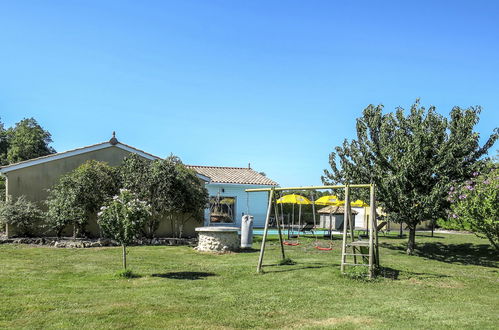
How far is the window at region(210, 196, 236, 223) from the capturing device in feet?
100

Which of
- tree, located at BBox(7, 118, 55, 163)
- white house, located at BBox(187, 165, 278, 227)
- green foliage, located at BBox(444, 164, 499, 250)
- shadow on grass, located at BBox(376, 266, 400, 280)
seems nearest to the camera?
shadow on grass, located at BBox(376, 266, 400, 280)

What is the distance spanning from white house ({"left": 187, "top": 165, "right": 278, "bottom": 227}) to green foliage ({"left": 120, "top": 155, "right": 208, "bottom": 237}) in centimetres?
958

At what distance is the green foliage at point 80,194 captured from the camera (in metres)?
17.3

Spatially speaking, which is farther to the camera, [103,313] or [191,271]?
[191,271]

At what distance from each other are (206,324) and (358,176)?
12395 mm

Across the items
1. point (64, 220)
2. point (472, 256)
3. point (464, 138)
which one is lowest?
point (472, 256)

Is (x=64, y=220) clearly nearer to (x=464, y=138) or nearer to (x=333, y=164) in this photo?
(x=333, y=164)

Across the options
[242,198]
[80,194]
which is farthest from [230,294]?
[242,198]

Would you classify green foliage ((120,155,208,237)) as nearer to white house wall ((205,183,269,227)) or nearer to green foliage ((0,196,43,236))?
green foliage ((0,196,43,236))

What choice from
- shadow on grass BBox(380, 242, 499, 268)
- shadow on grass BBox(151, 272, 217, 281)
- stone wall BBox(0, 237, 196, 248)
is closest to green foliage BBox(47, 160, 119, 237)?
stone wall BBox(0, 237, 196, 248)

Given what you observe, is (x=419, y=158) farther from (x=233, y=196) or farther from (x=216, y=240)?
(x=233, y=196)

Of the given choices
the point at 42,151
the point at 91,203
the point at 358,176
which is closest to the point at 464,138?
the point at 358,176

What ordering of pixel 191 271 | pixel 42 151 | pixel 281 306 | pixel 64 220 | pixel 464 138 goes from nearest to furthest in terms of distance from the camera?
1. pixel 281 306
2. pixel 191 271
3. pixel 464 138
4. pixel 64 220
5. pixel 42 151

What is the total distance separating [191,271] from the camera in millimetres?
11281
